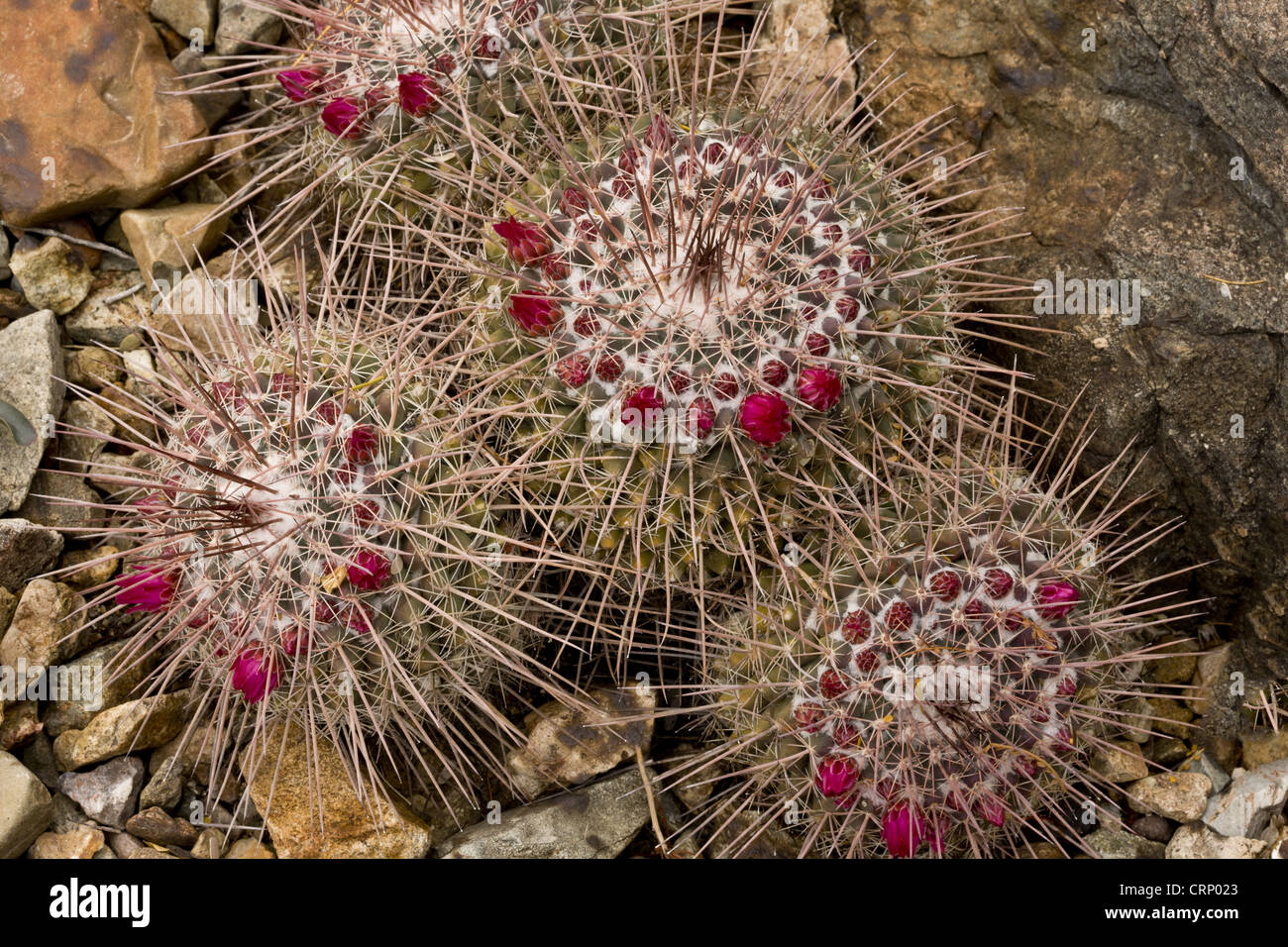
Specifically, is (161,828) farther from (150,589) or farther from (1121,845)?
(1121,845)

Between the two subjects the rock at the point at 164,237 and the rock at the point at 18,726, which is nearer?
the rock at the point at 18,726

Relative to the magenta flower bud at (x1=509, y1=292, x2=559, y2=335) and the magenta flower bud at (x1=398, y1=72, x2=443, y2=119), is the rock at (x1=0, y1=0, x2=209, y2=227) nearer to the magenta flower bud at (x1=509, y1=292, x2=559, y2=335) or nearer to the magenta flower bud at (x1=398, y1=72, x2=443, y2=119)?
the magenta flower bud at (x1=398, y1=72, x2=443, y2=119)

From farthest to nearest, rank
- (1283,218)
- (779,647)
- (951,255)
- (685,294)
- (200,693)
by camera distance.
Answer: (951,255) < (200,693) < (1283,218) < (779,647) < (685,294)

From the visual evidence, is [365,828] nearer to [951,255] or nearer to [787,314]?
[787,314]

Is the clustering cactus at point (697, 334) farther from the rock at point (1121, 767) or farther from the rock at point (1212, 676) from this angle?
the rock at point (1212, 676)

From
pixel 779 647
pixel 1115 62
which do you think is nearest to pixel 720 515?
pixel 779 647

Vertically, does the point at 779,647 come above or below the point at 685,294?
below

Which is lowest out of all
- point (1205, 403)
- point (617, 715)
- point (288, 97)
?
point (617, 715)

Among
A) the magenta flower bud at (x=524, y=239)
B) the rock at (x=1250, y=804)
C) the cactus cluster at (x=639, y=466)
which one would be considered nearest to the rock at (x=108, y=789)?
the cactus cluster at (x=639, y=466)
